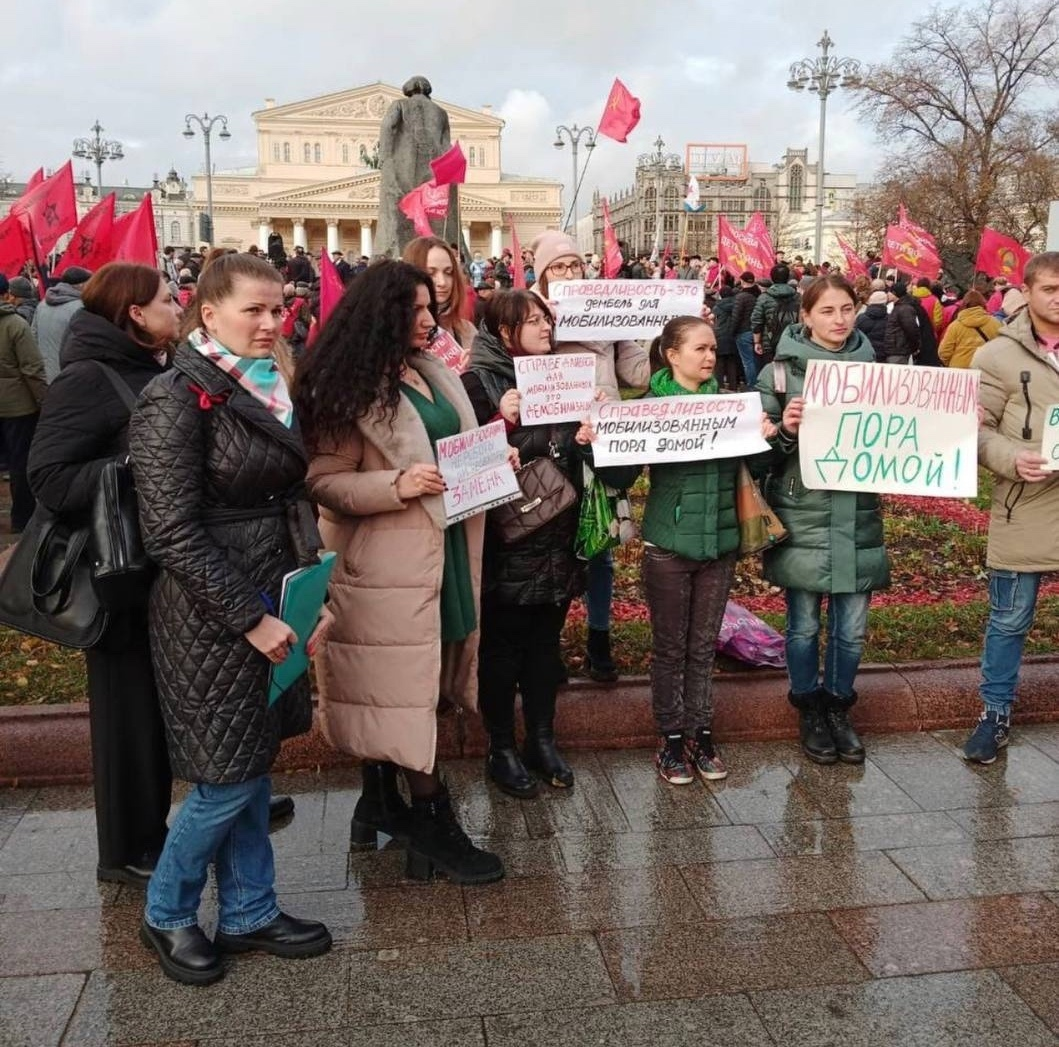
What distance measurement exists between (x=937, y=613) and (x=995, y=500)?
167cm

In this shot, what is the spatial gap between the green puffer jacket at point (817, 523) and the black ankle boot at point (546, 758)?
1.13 metres

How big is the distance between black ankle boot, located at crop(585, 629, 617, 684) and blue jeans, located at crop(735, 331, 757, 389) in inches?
372

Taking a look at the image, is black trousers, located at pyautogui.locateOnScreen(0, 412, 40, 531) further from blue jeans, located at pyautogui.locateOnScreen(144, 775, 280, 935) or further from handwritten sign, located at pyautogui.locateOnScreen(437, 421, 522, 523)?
blue jeans, located at pyautogui.locateOnScreen(144, 775, 280, 935)

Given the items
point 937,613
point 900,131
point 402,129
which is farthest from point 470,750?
point 900,131

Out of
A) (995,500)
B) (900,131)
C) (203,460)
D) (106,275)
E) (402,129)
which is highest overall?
(900,131)

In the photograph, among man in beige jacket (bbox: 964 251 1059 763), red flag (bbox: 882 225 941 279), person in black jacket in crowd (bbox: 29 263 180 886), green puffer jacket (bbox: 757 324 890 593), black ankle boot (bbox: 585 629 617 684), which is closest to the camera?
person in black jacket in crowd (bbox: 29 263 180 886)

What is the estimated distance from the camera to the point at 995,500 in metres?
4.53

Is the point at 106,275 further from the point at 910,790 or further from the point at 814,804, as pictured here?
the point at 910,790

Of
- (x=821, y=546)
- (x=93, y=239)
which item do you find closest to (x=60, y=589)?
(x=821, y=546)

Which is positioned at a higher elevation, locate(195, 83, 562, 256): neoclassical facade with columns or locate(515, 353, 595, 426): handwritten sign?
locate(195, 83, 562, 256): neoclassical facade with columns

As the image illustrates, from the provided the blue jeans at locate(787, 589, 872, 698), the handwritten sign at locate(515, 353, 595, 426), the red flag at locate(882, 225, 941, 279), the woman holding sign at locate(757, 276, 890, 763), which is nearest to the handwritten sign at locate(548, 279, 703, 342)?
the handwritten sign at locate(515, 353, 595, 426)

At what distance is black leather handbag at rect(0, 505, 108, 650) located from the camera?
3.25 m

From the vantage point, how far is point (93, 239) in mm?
9383

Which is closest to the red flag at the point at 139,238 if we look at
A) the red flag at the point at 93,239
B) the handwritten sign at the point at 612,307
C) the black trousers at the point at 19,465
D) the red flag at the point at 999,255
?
the red flag at the point at 93,239
